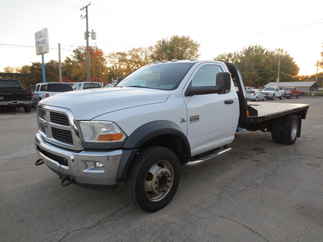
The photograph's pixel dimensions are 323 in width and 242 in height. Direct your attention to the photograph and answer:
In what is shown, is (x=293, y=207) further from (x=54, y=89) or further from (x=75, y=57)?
(x=75, y=57)

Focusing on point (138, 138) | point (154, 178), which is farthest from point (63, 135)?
point (154, 178)

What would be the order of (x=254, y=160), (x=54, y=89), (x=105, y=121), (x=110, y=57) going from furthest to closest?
(x=110, y=57), (x=54, y=89), (x=254, y=160), (x=105, y=121)

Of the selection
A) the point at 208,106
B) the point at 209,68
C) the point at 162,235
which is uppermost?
the point at 209,68

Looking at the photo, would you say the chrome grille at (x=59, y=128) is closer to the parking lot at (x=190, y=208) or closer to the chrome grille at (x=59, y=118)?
the chrome grille at (x=59, y=118)

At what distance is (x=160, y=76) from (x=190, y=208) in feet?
6.57

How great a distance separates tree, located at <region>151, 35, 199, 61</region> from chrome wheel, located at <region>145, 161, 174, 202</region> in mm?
44561

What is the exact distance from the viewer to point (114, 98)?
2.50 meters

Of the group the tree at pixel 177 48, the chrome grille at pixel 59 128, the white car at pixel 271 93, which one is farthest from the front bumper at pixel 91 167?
the tree at pixel 177 48

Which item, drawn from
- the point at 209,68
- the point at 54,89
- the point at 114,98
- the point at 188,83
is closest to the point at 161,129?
the point at 114,98

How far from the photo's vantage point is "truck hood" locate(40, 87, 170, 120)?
2268mm

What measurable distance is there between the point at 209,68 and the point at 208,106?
0.75 m

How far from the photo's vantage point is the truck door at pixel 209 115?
3.09m

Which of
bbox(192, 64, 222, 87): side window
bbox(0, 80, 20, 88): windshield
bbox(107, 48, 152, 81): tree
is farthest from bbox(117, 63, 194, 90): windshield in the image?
bbox(107, 48, 152, 81): tree

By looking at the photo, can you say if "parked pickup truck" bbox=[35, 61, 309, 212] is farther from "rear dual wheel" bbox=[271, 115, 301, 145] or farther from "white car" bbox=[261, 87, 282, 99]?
"white car" bbox=[261, 87, 282, 99]
